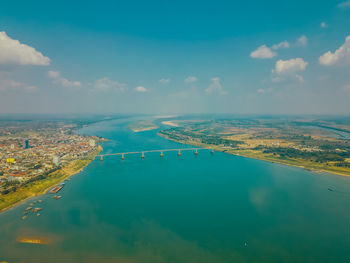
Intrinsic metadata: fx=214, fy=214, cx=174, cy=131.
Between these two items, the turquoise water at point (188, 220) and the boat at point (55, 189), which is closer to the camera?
the turquoise water at point (188, 220)

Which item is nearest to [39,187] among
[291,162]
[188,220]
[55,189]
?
[55,189]

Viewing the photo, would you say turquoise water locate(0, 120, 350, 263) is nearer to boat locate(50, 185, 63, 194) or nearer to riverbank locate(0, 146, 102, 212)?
boat locate(50, 185, 63, 194)

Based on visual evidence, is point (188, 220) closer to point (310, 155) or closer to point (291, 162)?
point (291, 162)

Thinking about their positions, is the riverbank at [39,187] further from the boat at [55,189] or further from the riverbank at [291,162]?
the riverbank at [291,162]

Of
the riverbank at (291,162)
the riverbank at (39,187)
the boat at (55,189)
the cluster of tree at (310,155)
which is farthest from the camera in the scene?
the cluster of tree at (310,155)

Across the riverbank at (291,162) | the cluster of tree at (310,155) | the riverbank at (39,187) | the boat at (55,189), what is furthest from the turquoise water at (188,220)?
the cluster of tree at (310,155)

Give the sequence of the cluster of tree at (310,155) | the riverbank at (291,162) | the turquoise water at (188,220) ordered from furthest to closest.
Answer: the cluster of tree at (310,155) → the riverbank at (291,162) → the turquoise water at (188,220)
